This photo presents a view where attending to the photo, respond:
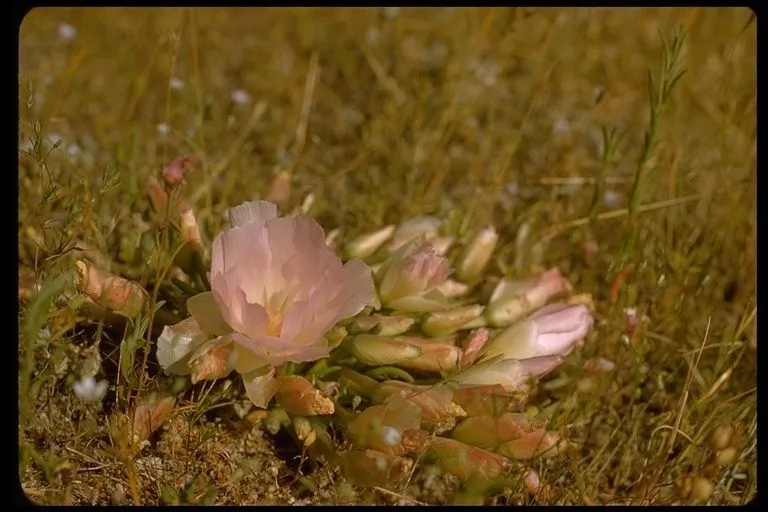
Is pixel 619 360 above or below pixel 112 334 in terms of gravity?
below

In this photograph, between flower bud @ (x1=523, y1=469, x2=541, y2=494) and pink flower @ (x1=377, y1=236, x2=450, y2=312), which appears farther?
pink flower @ (x1=377, y1=236, x2=450, y2=312)

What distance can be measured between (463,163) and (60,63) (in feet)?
4.16

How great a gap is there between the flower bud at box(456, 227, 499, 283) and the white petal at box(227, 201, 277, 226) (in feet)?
1.67

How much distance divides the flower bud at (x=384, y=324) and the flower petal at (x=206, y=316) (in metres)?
0.25

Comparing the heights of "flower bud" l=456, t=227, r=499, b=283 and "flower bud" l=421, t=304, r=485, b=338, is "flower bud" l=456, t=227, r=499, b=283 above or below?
above

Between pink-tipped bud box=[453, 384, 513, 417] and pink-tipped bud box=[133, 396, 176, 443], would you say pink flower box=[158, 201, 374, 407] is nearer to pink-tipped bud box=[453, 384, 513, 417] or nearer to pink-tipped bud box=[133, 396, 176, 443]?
pink-tipped bud box=[133, 396, 176, 443]

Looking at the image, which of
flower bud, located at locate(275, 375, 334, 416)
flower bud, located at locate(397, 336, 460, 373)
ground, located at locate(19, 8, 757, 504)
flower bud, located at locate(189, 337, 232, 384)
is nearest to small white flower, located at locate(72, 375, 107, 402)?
ground, located at locate(19, 8, 757, 504)

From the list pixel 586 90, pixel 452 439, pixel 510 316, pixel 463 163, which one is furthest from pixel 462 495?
pixel 586 90

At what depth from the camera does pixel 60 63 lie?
275 centimetres

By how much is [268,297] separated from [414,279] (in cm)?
28

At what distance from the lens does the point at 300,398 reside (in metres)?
1.46

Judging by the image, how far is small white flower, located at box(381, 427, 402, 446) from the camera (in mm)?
1395

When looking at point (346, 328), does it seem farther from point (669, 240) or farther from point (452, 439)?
point (669, 240)

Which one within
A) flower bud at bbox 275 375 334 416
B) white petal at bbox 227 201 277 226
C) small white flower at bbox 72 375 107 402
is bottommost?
flower bud at bbox 275 375 334 416
